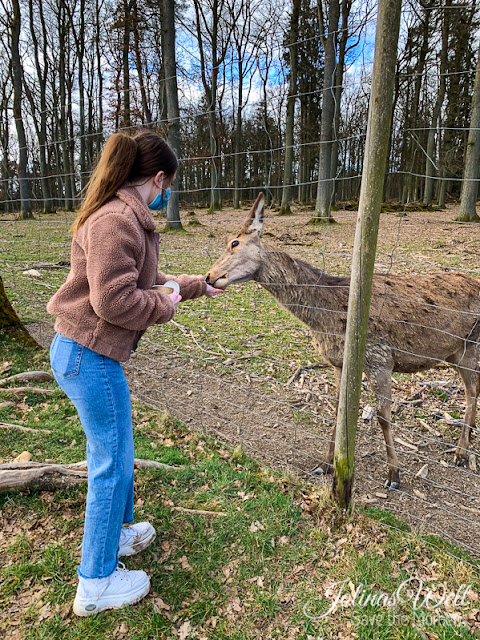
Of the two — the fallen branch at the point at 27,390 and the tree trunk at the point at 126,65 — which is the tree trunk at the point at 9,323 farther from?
the tree trunk at the point at 126,65

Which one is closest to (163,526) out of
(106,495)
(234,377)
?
(106,495)

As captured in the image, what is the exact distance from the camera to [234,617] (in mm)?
2260

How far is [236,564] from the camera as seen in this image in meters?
2.57

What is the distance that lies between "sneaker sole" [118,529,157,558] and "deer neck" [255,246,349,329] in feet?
6.97

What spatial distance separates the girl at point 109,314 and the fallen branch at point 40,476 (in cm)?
97

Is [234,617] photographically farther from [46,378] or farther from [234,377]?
[46,378]

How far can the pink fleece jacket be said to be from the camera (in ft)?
5.94

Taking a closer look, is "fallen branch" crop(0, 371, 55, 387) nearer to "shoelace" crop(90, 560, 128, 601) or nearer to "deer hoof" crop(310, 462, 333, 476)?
"shoelace" crop(90, 560, 128, 601)

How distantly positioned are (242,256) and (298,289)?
0.59 meters

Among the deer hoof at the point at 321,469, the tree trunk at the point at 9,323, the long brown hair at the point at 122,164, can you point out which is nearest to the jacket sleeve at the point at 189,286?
the long brown hair at the point at 122,164

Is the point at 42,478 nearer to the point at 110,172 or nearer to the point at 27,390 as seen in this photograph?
the point at 27,390

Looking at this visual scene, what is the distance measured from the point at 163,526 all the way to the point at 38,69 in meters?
32.7

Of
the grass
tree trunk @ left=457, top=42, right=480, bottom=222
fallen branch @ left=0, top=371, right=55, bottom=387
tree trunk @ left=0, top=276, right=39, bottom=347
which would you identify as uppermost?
tree trunk @ left=457, top=42, right=480, bottom=222

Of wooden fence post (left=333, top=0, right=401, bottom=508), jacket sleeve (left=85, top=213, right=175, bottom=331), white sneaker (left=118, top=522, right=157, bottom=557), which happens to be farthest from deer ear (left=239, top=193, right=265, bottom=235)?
white sneaker (left=118, top=522, right=157, bottom=557)
